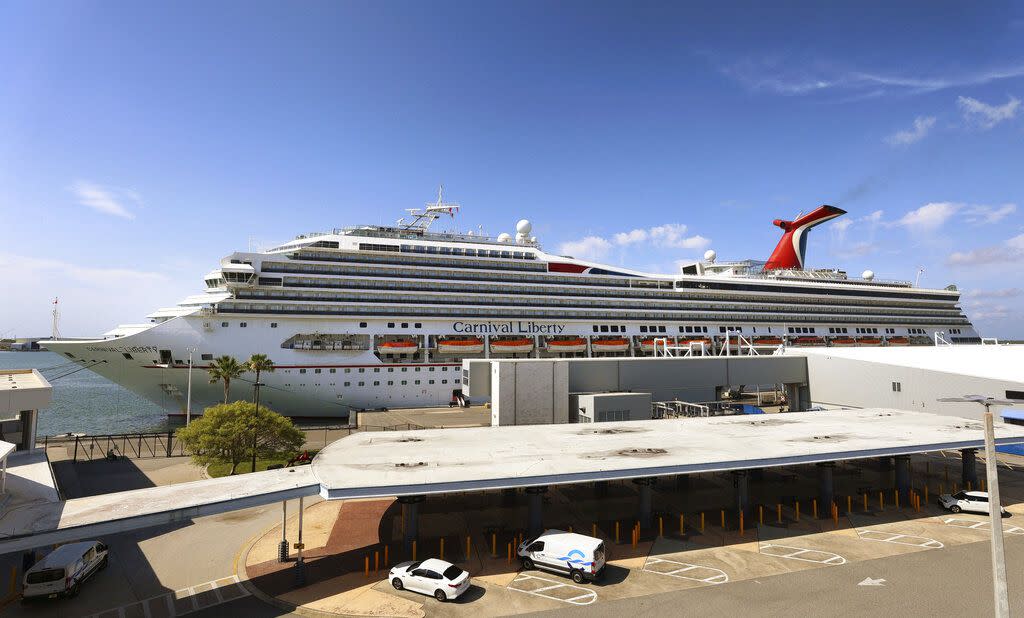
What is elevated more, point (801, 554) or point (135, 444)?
point (135, 444)

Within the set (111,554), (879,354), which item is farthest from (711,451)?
(879,354)

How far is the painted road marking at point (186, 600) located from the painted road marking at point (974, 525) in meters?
24.9

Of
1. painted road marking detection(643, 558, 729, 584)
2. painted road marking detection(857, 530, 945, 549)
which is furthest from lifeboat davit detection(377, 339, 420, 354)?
painted road marking detection(857, 530, 945, 549)

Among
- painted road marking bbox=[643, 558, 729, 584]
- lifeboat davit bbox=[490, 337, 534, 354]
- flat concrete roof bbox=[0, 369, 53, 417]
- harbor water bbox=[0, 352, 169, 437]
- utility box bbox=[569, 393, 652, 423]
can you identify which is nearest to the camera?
painted road marking bbox=[643, 558, 729, 584]

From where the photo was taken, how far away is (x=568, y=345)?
54031 millimetres

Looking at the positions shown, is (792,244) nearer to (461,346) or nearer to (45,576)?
(461,346)

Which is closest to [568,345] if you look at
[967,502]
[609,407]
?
[609,407]

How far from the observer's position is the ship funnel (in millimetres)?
75000

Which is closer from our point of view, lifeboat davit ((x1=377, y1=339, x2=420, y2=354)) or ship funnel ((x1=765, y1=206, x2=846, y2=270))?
lifeboat davit ((x1=377, y1=339, x2=420, y2=354))

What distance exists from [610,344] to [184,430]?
4170 centimetres

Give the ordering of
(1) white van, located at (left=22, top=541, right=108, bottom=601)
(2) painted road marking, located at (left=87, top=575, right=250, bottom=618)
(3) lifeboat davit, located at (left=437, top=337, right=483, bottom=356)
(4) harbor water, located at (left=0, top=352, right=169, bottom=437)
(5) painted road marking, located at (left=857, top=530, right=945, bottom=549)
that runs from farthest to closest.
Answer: (3) lifeboat davit, located at (left=437, top=337, right=483, bottom=356)
(4) harbor water, located at (left=0, top=352, right=169, bottom=437)
(5) painted road marking, located at (left=857, top=530, right=945, bottom=549)
(1) white van, located at (left=22, top=541, right=108, bottom=601)
(2) painted road marking, located at (left=87, top=575, right=250, bottom=618)

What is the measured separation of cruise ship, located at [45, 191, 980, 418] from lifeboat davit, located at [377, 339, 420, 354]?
14 cm

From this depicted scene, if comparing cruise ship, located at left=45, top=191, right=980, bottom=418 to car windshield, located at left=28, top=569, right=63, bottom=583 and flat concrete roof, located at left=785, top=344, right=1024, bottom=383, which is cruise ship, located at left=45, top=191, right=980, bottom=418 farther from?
car windshield, located at left=28, top=569, right=63, bottom=583

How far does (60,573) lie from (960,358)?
1881 inches
